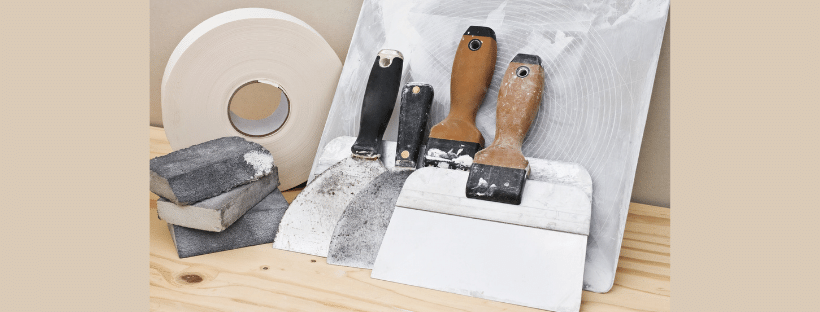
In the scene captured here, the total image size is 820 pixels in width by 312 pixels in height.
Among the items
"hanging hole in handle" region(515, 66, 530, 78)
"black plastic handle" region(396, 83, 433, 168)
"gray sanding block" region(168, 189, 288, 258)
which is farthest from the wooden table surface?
"hanging hole in handle" region(515, 66, 530, 78)

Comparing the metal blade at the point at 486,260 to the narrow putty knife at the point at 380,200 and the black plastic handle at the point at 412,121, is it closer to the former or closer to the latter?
the narrow putty knife at the point at 380,200

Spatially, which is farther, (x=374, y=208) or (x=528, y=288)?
(x=374, y=208)

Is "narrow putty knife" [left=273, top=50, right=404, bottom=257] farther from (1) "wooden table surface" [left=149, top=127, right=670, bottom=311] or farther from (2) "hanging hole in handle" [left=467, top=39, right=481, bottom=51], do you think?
(2) "hanging hole in handle" [left=467, top=39, right=481, bottom=51]

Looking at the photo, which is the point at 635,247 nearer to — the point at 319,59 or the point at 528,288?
the point at 528,288

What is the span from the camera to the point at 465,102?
1.07 meters

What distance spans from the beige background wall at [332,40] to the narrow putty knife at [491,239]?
379mm

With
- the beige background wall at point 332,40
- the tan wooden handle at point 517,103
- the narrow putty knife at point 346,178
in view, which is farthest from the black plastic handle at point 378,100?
the beige background wall at point 332,40

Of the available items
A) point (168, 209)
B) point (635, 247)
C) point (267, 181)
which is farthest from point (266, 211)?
point (635, 247)

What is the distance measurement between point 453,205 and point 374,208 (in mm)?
138

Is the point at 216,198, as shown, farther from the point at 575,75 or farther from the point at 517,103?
the point at 575,75

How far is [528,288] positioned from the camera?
0.86 meters

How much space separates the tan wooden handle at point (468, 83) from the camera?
105cm

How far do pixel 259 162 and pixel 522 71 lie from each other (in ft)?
1.58

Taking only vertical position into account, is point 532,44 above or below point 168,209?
above
